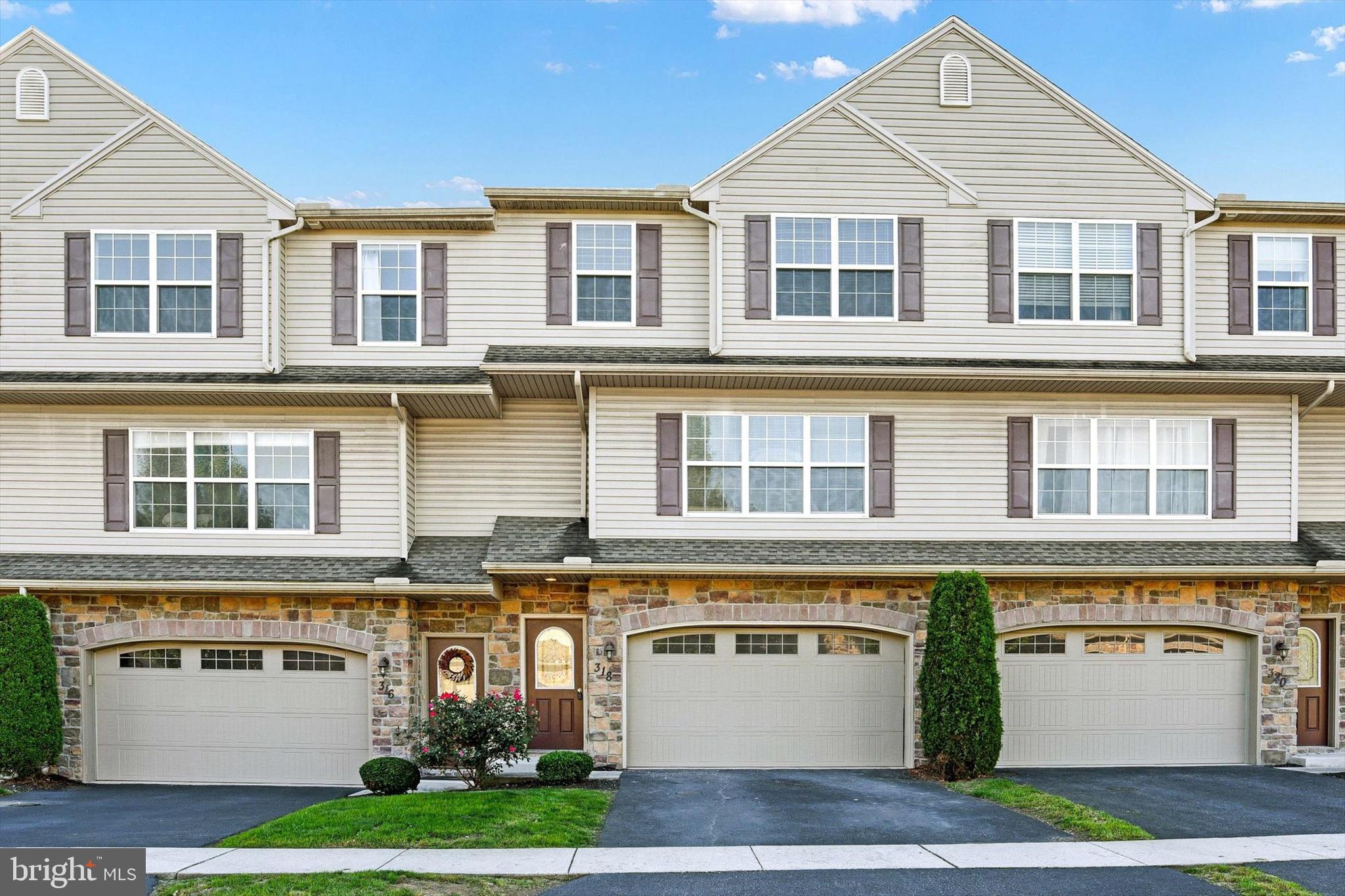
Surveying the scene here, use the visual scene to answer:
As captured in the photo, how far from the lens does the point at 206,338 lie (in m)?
14.1

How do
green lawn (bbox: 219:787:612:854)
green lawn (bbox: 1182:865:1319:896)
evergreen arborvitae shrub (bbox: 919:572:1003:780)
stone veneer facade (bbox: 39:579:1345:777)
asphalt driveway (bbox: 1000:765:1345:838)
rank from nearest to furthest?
green lawn (bbox: 1182:865:1319:896) < green lawn (bbox: 219:787:612:854) < asphalt driveway (bbox: 1000:765:1345:838) < evergreen arborvitae shrub (bbox: 919:572:1003:780) < stone veneer facade (bbox: 39:579:1345:777)

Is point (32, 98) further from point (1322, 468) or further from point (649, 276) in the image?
point (1322, 468)

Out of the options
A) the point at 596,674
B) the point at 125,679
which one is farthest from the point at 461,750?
the point at 125,679

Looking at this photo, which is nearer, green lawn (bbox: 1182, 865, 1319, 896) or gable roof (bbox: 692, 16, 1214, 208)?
green lawn (bbox: 1182, 865, 1319, 896)

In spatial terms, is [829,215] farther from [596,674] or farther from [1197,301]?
[596,674]

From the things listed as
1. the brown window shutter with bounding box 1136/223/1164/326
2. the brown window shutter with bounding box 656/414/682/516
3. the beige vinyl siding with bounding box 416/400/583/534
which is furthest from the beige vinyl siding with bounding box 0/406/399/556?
the brown window shutter with bounding box 1136/223/1164/326

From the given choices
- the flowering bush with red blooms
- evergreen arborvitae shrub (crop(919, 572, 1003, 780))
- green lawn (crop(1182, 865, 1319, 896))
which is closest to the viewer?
green lawn (crop(1182, 865, 1319, 896))

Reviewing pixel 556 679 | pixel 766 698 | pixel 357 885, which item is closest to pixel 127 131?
pixel 556 679

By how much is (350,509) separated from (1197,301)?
13860 millimetres

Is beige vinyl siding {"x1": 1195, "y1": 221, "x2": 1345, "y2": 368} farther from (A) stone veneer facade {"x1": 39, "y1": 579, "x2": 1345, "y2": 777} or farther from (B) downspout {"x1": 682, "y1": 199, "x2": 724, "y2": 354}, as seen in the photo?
(B) downspout {"x1": 682, "y1": 199, "x2": 724, "y2": 354}

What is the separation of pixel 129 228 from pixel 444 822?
10466mm

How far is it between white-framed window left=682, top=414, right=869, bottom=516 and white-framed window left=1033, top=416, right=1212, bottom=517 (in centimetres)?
292

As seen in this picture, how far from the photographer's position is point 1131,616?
45.3 feet

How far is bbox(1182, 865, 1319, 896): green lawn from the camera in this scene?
792 centimetres
